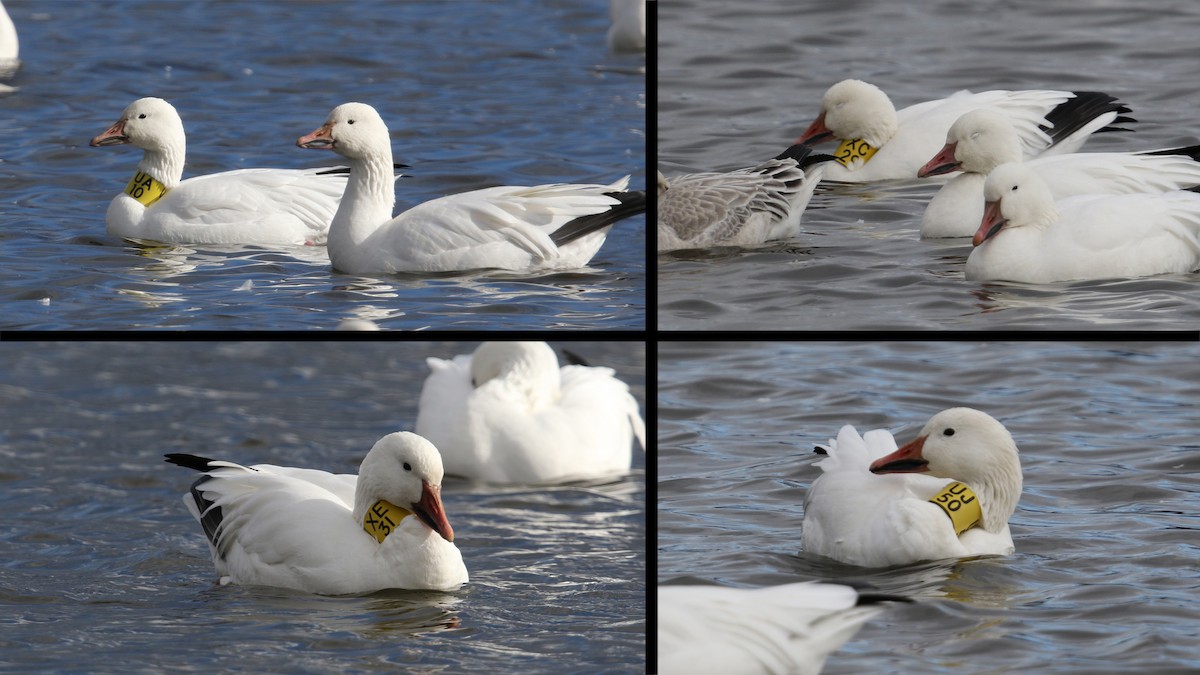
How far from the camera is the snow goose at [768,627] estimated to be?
6.38m

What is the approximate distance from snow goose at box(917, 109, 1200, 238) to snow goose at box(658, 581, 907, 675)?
2.14m

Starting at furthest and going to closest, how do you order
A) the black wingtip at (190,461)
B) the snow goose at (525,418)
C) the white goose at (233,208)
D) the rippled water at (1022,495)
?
the snow goose at (525,418), the white goose at (233,208), the black wingtip at (190,461), the rippled water at (1022,495)

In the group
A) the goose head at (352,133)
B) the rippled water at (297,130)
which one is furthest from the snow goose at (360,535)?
the goose head at (352,133)

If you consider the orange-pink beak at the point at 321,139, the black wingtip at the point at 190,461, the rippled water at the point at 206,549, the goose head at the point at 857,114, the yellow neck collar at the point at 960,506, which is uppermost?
the goose head at the point at 857,114

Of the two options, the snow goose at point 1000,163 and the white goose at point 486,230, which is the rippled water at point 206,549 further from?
the snow goose at point 1000,163

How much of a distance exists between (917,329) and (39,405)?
217 inches

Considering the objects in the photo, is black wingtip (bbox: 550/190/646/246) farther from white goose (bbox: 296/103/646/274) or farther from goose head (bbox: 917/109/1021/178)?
goose head (bbox: 917/109/1021/178)

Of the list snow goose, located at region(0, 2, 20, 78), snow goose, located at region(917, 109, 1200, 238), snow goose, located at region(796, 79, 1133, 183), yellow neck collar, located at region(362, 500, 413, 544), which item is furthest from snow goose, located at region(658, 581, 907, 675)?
snow goose, located at region(0, 2, 20, 78)

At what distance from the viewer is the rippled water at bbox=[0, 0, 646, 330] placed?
7461mm

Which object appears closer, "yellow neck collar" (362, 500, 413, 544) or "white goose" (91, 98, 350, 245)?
"yellow neck collar" (362, 500, 413, 544)

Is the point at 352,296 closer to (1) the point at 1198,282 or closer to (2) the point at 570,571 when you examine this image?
(2) the point at 570,571

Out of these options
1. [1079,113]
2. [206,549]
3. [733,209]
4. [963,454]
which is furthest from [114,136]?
[1079,113]

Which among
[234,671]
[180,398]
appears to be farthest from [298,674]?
[180,398]

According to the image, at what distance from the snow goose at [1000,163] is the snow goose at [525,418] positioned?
86.3 inches
